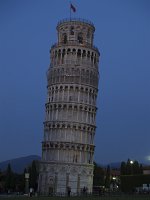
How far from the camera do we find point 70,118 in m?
86.6

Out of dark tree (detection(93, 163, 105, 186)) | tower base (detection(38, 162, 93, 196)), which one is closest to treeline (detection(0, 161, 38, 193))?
dark tree (detection(93, 163, 105, 186))

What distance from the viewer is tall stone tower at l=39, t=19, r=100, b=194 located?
3356 inches

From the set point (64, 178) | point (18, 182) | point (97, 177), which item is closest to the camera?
point (64, 178)

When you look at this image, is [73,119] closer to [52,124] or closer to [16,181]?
[52,124]

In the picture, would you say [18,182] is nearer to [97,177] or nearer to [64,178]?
[97,177]

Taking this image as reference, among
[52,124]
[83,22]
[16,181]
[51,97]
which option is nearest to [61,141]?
[52,124]

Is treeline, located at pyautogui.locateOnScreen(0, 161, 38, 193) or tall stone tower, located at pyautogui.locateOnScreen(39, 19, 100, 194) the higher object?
tall stone tower, located at pyautogui.locateOnScreen(39, 19, 100, 194)

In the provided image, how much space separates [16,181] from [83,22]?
4898 cm

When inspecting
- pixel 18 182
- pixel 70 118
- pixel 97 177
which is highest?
pixel 70 118

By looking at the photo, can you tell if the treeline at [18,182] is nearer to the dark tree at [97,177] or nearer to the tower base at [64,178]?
the dark tree at [97,177]

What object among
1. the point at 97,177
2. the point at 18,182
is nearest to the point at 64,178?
the point at 18,182

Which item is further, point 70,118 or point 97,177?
point 97,177

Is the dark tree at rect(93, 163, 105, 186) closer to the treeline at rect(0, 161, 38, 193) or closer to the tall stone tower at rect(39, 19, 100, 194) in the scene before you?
the treeline at rect(0, 161, 38, 193)

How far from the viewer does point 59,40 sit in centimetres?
9462
